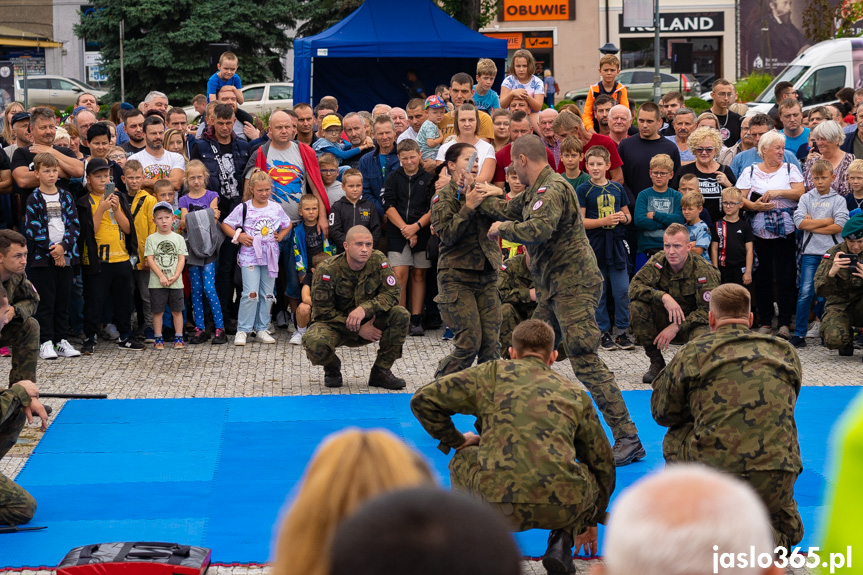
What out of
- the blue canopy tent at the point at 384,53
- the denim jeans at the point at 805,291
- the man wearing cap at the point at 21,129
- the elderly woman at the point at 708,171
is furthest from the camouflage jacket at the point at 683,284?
the blue canopy tent at the point at 384,53

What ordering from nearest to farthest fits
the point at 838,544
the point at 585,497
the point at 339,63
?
the point at 838,544
the point at 585,497
the point at 339,63

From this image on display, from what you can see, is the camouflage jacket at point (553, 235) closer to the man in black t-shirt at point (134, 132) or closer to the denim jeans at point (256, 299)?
the denim jeans at point (256, 299)

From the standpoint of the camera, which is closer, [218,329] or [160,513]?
[160,513]

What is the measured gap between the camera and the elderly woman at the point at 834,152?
1066 cm

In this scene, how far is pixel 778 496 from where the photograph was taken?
16.1 feet

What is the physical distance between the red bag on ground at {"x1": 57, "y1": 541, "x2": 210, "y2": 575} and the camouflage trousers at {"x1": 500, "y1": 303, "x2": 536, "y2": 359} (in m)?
4.40

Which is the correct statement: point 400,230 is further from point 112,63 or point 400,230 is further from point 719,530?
point 112,63

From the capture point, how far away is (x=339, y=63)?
1778 cm

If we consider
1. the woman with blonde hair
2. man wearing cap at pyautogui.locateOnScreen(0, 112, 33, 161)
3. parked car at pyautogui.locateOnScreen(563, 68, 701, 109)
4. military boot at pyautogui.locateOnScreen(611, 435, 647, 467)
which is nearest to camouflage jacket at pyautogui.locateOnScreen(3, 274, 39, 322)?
man wearing cap at pyautogui.locateOnScreen(0, 112, 33, 161)

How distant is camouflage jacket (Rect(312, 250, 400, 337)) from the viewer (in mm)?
8586

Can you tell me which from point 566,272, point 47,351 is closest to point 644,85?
point 47,351

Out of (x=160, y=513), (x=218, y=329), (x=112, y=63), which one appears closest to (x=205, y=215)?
(x=218, y=329)

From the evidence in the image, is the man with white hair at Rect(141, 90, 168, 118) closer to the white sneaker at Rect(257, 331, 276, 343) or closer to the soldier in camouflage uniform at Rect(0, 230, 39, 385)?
the white sneaker at Rect(257, 331, 276, 343)

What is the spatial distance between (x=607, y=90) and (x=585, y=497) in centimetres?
842
